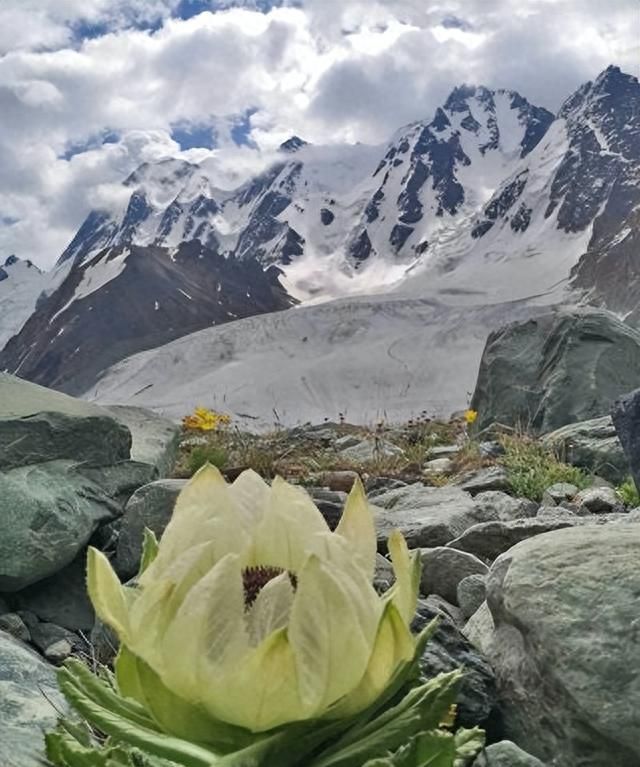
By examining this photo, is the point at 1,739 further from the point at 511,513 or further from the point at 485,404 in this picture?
the point at 485,404

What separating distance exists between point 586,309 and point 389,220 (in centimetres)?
17676

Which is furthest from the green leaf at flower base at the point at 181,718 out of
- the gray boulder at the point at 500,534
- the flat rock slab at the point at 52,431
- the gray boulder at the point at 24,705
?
the flat rock slab at the point at 52,431

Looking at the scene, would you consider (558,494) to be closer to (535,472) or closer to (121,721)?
(535,472)

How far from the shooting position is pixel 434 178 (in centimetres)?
19375

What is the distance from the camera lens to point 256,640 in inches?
35.6

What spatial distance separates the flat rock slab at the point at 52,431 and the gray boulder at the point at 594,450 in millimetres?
4316

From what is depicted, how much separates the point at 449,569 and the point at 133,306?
129519mm

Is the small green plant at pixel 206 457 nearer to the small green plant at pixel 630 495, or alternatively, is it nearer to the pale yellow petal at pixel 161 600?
the small green plant at pixel 630 495

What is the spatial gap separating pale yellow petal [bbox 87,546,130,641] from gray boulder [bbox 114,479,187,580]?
4030mm

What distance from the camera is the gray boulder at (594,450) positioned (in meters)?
8.16

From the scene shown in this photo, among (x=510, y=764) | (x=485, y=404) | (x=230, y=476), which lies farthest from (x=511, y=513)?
(x=485, y=404)

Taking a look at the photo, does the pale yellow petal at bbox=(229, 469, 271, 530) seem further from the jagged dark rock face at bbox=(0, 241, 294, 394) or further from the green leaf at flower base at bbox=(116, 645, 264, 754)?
the jagged dark rock face at bbox=(0, 241, 294, 394)

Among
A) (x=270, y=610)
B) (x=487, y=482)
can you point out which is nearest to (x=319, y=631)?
(x=270, y=610)

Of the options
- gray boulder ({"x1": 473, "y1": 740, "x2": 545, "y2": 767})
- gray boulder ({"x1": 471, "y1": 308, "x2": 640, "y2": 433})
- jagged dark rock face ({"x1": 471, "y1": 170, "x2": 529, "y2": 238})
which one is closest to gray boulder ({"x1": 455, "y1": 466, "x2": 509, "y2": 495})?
gray boulder ({"x1": 471, "y1": 308, "x2": 640, "y2": 433})
